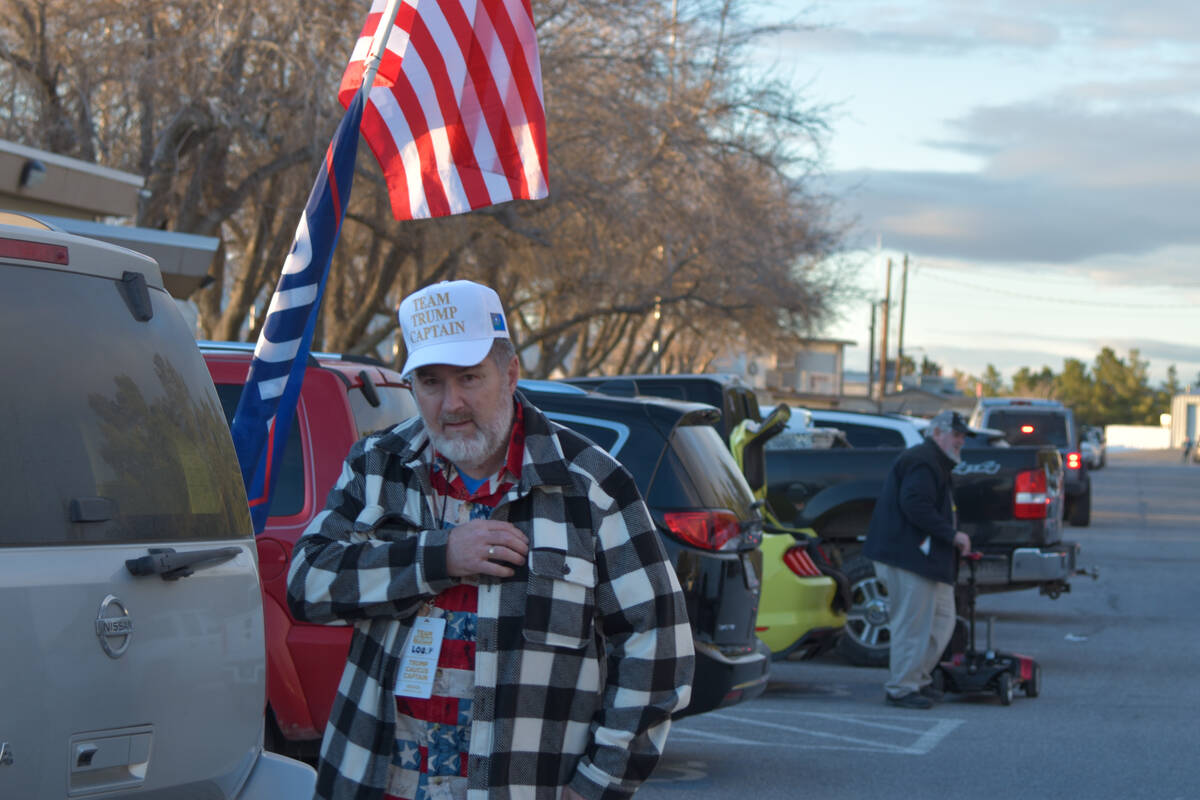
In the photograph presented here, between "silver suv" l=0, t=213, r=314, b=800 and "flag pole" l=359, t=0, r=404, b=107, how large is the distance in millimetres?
1844

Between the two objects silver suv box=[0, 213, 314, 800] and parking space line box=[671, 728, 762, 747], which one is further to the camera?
parking space line box=[671, 728, 762, 747]

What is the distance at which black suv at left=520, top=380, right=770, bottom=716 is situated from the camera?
22.8 feet

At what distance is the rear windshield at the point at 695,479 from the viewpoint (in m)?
7.36

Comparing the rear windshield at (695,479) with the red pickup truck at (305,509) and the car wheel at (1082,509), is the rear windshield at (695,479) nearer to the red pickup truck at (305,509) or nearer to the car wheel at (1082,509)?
the red pickup truck at (305,509)

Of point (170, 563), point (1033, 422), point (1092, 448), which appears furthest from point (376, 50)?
point (1092, 448)

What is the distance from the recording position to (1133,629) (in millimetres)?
14688

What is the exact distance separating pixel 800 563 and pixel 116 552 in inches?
293

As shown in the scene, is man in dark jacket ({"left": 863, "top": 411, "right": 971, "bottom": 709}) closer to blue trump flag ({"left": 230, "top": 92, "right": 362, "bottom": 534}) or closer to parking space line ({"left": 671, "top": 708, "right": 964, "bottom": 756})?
parking space line ({"left": 671, "top": 708, "right": 964, "bottom": 756})

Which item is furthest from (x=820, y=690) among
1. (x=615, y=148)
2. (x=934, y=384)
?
(x=934, y=384)

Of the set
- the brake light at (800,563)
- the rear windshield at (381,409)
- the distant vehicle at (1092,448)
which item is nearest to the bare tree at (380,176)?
the brake light at (800,563)

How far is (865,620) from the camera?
1197 centimetres

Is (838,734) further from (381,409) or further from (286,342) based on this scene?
(286,342)

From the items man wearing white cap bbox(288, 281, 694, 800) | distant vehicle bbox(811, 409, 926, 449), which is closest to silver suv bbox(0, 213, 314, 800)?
man wearing white cap bbox(288, 281, 694, 800)

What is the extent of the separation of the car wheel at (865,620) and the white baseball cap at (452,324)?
8.95 m
